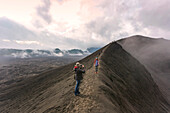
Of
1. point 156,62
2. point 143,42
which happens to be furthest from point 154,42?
point 156,62

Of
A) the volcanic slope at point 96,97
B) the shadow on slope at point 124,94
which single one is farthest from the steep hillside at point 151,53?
the volcanic slope at point 96,97

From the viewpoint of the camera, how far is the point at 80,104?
265 inches

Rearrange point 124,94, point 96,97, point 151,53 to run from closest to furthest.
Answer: point 96,97 → point 124,94 → point 151,53

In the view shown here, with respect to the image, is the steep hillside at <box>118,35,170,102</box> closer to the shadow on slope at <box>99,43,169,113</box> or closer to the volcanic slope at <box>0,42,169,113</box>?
the shadow on slope at <box>99,43,169,113</box>

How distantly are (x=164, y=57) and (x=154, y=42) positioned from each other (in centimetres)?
3758

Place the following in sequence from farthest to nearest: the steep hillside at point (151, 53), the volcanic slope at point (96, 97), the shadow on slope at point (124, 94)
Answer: the steep hillside at point (151, 53), the shadow on slope at point (124, 94), the volcanic slope at point (96, 97)

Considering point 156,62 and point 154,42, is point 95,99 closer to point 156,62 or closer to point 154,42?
point 156,62

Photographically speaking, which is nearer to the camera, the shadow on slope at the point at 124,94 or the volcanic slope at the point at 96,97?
the volcanic slope at the point at 96,97

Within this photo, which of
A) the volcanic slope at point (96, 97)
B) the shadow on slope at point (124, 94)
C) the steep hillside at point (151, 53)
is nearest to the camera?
the volcanic slope at point (96, 97)

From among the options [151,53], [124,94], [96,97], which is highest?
[151,53]

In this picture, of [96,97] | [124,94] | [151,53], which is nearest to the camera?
[96,97]

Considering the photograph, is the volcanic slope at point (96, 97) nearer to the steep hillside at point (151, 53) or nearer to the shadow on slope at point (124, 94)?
the shadow on slope at point (124, 94)

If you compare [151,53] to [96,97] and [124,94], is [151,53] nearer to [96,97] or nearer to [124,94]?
[124,94]

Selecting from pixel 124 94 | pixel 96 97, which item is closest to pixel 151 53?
pixel 124 94
